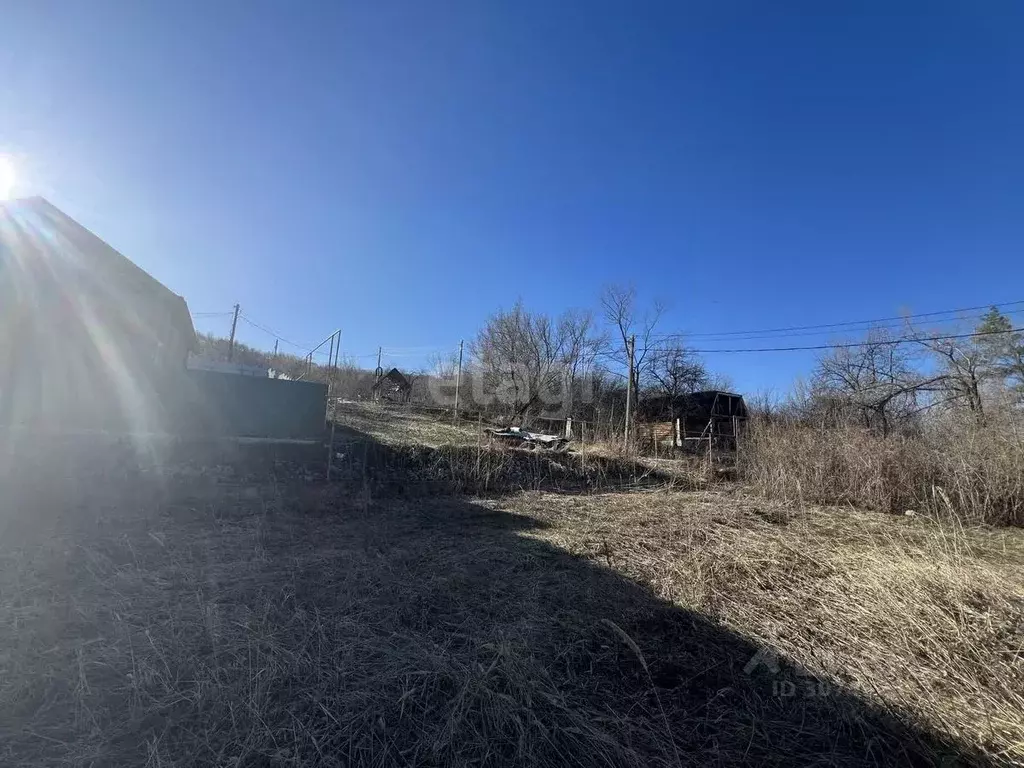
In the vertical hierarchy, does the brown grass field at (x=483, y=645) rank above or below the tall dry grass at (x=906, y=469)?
below

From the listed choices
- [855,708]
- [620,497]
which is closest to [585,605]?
[855,708]

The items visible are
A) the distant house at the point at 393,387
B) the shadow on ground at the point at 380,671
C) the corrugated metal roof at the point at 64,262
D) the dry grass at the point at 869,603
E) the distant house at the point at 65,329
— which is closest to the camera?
the shadow on ground at the point at 380,671

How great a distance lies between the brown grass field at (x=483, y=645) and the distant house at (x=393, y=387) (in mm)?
23483

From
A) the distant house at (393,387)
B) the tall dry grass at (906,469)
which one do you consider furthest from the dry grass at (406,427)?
the tall dry grass at (906,469)

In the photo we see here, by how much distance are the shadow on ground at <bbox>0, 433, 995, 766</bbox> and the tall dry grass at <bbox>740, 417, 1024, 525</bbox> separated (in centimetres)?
704

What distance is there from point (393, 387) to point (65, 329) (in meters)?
21.7

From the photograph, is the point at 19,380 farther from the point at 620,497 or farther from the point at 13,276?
the point at 620,497

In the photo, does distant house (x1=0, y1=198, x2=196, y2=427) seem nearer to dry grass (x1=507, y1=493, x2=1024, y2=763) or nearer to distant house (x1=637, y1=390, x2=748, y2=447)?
dry grass (x1=507, y1=493, x2=1024, y2=763)

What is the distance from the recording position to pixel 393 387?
30438mm

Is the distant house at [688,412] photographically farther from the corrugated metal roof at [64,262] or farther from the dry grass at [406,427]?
the corrugated metal roof at [64,262]

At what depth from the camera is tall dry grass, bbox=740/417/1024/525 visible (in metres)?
7.76

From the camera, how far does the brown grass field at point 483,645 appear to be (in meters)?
1.97

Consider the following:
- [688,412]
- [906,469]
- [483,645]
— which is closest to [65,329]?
[483,645]

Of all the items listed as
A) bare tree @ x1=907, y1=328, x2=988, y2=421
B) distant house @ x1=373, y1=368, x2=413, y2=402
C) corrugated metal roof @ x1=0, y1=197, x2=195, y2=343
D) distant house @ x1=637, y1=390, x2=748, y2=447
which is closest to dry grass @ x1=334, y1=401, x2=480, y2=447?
corrugated metal roof @ x1=0, y1=197, x2=195, y2=343
